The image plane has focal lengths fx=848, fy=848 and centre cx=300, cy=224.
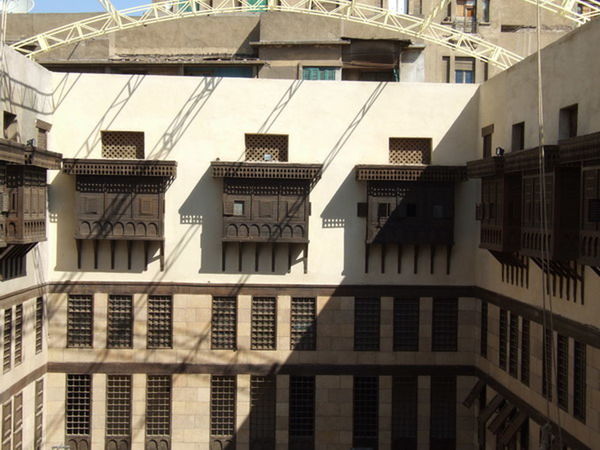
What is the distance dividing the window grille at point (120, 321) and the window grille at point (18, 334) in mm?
2781

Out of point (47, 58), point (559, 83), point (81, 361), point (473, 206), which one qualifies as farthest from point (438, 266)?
point (47, 58)

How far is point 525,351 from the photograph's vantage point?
1953cm

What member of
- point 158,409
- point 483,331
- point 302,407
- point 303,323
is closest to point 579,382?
point 483,331

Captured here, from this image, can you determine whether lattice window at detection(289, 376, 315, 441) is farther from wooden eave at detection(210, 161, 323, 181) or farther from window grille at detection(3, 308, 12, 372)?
window grille at detection(3, 308, 12, 372)

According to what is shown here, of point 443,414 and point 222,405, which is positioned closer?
point 222,405

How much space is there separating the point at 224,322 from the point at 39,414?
544 centimetres


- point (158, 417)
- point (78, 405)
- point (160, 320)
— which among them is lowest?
point (158, 417)

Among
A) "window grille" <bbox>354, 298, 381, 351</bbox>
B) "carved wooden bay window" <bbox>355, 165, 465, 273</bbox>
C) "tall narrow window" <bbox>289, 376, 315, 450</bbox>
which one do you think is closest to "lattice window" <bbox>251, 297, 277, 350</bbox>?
"tall narrow window" <bbox>289, 376, 315, 450</bbox>

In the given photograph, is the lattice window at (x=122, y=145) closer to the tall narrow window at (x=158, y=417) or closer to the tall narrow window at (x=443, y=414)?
the tall narrow window at (x=158, y=417)

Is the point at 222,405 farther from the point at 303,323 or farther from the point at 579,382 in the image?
the point at 579,382

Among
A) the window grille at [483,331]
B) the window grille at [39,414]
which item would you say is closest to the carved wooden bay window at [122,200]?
the window grille at [39,414]

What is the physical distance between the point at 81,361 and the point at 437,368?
978 cm

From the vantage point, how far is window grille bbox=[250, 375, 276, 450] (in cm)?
2331

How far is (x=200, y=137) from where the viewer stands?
23312mm
